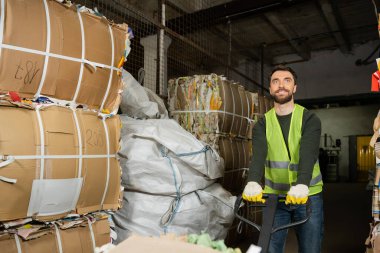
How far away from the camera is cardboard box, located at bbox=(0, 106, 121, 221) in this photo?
5.55 feet

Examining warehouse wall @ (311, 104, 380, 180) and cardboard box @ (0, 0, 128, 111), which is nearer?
cardboard box @ (0, 0, 128, 111)

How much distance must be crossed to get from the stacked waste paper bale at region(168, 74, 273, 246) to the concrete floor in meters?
0.93

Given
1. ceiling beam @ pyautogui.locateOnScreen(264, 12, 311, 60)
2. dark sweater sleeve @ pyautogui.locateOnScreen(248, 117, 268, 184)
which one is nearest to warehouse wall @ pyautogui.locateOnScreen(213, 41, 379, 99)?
ceiling beam @ pyautogui.locateOnScreen(264, 12, 311, 60)

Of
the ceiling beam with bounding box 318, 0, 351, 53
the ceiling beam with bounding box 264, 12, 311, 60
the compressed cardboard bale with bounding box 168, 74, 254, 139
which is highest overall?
the ceiling beam with bounding box 318, 0, 351, 53

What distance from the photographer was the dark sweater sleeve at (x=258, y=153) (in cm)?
214

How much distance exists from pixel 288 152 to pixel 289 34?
6814mm

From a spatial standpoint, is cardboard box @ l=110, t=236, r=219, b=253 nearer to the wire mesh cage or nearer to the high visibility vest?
the high visibility vest

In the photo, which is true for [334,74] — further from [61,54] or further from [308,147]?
[61,54]

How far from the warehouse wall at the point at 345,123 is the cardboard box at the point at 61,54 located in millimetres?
12813

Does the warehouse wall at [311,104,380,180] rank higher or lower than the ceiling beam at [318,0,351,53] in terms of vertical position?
lower

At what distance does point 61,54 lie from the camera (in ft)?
6.27

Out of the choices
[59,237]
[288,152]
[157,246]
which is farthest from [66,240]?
[288,152]

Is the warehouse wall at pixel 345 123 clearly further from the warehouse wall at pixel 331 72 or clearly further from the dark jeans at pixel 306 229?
the dark jeans at pixel 306 229

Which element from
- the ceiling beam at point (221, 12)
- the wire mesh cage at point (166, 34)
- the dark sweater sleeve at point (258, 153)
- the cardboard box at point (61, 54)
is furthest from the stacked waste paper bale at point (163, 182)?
the ceiling beam at point (221, 12)
